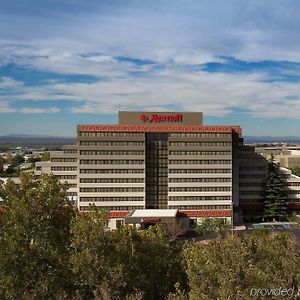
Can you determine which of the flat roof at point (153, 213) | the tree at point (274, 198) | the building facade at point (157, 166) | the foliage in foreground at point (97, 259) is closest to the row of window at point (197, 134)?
the building facade at point (157, 166)

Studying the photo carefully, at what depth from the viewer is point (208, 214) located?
93.7m

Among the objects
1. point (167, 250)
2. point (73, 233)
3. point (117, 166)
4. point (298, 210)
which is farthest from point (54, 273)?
point (298, 210)

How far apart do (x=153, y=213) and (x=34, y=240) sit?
60.7 metres

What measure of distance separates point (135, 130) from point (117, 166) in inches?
352

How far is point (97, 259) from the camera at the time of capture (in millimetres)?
28750

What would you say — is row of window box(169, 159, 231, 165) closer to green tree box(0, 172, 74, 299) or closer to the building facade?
the building facade

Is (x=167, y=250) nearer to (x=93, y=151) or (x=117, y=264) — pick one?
(x=117, y=264)

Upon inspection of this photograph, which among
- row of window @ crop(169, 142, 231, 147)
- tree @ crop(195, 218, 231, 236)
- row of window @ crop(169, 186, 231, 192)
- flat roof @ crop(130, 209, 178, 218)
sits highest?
row of window @ crop(169, 142, 231, 147)

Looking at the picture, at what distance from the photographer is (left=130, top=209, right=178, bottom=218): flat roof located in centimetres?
8679

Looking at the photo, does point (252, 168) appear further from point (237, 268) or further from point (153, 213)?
point (237, 268)

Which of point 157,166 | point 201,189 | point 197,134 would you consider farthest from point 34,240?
point 201,189

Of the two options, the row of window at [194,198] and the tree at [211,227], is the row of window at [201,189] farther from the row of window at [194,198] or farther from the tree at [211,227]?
the tree at [211,227]

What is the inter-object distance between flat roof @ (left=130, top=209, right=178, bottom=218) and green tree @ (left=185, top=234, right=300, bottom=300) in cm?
5802

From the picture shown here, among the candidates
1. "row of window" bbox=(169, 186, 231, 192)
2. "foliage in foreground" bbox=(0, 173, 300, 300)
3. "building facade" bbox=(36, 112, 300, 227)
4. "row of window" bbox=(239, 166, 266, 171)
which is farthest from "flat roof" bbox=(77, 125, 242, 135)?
"foliage in foreground" bbox=(0, 173, 300, 300)
